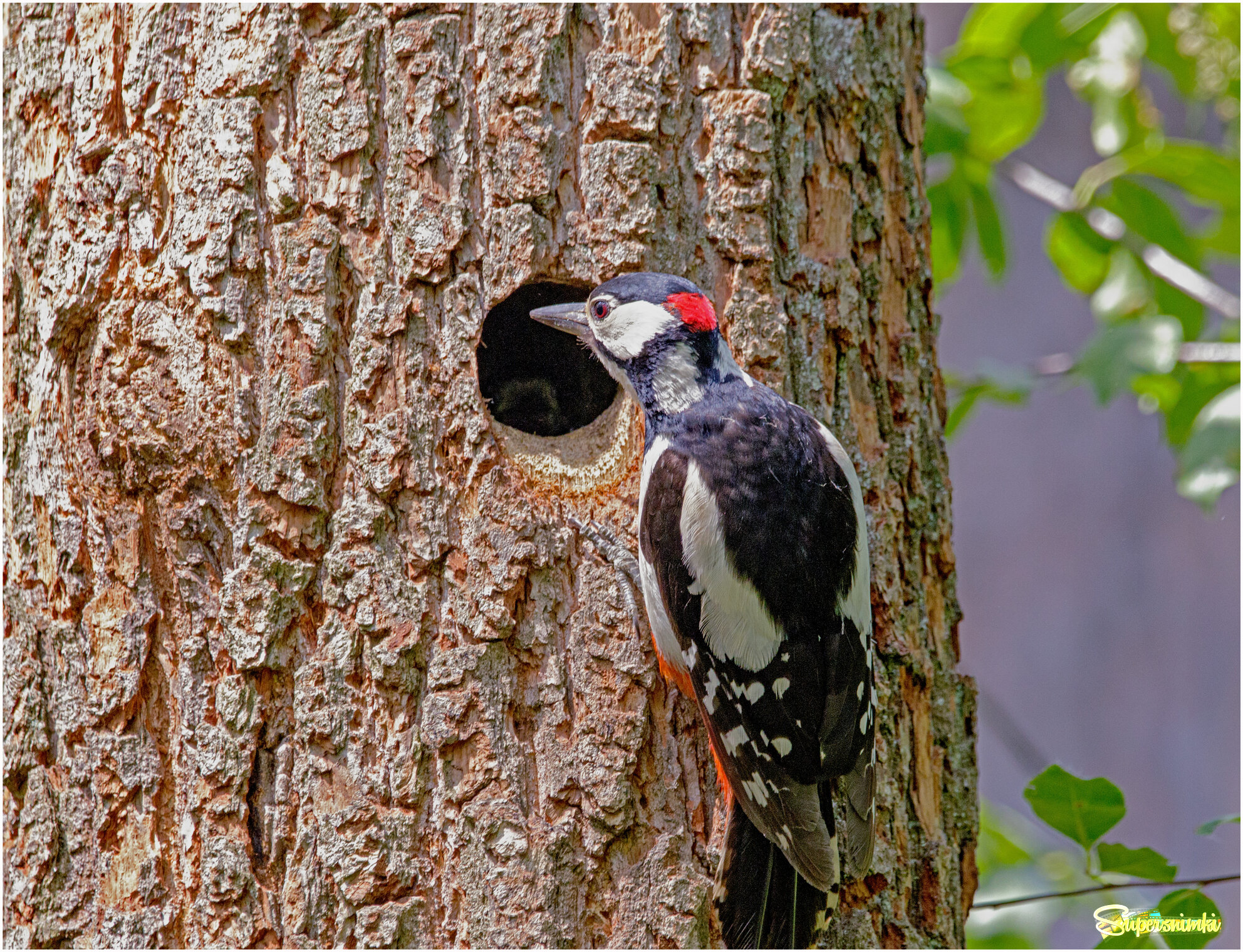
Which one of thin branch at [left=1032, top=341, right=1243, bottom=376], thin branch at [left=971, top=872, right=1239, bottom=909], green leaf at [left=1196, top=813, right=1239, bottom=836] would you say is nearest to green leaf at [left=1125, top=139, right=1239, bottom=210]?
thin branch at [left=1032, top=341, right=1243, bottom=376]

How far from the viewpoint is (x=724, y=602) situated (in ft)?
5.39

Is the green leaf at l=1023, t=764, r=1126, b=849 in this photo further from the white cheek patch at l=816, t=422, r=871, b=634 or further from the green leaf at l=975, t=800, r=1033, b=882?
the green leaf at l=975, t=800, r=1033, b=882

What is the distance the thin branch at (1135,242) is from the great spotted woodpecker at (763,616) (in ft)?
4.40

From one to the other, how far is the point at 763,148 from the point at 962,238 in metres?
1.07

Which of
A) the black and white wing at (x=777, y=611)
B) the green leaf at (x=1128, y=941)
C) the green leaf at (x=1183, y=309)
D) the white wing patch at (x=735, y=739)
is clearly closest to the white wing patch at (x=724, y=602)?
the black and white wing at (x=777, y=611)

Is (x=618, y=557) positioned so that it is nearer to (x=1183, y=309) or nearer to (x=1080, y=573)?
(x=1183, y=309)

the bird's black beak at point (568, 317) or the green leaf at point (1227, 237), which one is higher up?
the green leaf at point (1227, 237)

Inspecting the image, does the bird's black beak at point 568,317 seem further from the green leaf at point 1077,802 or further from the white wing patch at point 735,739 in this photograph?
the green leaf at point 1077,802

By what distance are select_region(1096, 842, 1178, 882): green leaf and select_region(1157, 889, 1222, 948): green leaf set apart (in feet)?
0.13

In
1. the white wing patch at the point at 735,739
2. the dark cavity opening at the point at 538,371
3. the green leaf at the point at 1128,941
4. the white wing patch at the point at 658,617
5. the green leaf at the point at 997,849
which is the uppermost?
the dark cavity opening at the point at 538,371

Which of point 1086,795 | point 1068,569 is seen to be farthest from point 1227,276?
point 1086,795

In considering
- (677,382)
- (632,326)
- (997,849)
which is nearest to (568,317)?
(632,326)

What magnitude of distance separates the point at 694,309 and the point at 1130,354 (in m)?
1.07

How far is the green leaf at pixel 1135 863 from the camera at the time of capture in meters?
1.66
